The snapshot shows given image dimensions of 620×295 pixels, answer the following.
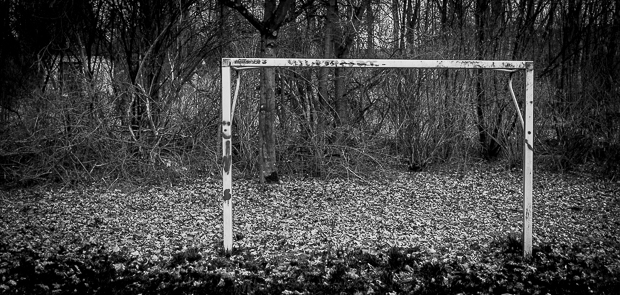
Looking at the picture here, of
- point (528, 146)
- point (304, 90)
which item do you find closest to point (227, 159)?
point (528, 146)

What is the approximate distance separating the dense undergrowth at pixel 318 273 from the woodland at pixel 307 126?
0.43 m

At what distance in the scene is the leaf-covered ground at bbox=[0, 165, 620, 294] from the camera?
191 inches

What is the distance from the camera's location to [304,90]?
32.0ft

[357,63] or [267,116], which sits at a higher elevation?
[357,63]

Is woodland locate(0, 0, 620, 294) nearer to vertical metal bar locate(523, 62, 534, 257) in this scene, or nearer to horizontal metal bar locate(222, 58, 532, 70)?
vertical metal bar locate(523, 62, 534, 257)

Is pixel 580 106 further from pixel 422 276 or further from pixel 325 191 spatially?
pixel 422 276

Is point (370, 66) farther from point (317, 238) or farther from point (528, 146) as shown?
point (317, 238)

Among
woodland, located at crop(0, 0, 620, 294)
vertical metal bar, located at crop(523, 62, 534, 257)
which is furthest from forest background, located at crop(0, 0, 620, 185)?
vertical metal bar, located at crop(523, 62, 534, 257)

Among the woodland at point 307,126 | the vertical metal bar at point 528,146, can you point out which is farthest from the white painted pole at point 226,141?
the vertical metal bar at point 528,146

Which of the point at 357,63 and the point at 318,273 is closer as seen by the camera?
the point at 318,273

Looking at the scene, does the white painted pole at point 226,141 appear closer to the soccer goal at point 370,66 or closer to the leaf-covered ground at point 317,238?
the soccer goal at point 370,66

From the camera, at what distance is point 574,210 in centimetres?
750

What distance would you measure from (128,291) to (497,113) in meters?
7.21

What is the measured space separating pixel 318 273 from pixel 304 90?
5.10 meters
